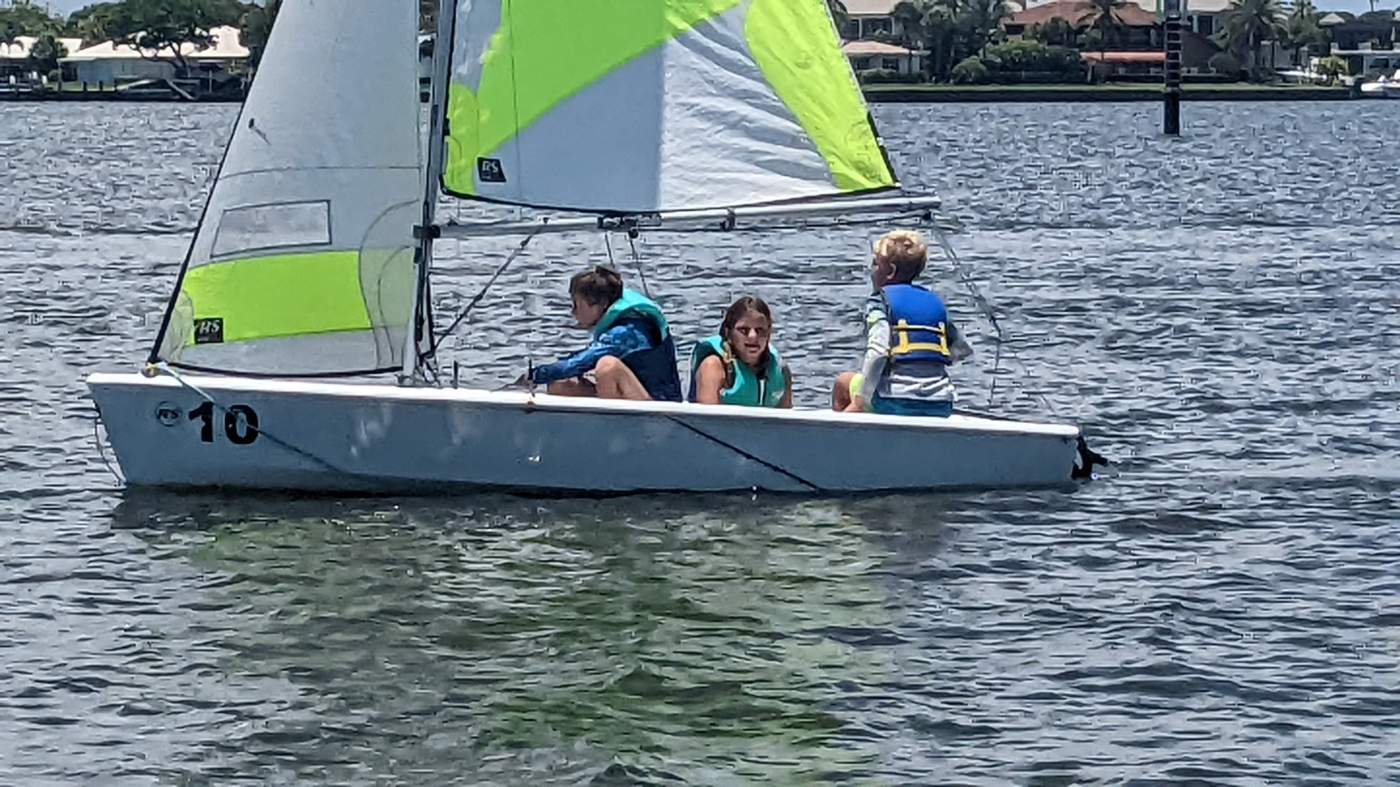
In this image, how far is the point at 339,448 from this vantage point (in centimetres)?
1365

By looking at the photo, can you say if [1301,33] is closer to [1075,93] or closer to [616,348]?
[1075,93]


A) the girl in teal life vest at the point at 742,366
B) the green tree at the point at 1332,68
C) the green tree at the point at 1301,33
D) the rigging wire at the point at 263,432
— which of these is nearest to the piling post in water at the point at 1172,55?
the girl in teal life vest at the point at 742,366

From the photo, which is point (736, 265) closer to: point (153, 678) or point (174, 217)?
point (174, 217)

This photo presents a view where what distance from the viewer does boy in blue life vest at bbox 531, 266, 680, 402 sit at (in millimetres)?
13562

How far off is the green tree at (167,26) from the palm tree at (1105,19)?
186ft

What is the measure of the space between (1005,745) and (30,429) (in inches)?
372

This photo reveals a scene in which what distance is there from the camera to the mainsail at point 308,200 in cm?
1377

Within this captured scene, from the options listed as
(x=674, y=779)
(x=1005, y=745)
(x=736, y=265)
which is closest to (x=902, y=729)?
(x=1005, y=745)

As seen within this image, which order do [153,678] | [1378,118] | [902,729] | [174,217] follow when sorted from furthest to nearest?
1. [1378,118]
2. [174,217]
3. [153,678]
4. [902,729]

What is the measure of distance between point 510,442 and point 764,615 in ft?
7.56

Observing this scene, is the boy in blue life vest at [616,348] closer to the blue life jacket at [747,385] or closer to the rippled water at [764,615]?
the blue life jacket at [747,385]

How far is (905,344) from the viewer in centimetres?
1362

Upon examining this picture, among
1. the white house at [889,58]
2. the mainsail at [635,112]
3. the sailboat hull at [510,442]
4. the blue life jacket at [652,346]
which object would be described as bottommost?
the sailboat hull at [510,442]

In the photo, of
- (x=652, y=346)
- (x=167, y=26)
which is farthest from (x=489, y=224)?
(x=167, y=26)
